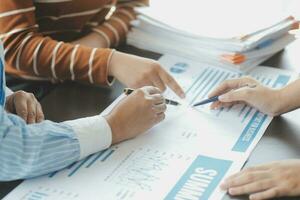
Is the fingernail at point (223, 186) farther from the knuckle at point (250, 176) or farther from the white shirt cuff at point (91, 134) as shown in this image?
the white shirt cuff at point (91, 134)

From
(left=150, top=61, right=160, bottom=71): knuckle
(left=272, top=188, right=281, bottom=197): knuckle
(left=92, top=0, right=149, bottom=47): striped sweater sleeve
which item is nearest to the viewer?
(left=272, top=188, right=281, bottom=197): knuckle

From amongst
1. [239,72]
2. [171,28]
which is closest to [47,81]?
[171,28]

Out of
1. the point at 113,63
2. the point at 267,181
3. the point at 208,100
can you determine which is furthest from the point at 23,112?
the point at 267,181

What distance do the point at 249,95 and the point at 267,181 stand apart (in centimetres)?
30

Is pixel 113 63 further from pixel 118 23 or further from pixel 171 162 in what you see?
pixel 171 162

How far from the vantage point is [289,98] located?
111 cm

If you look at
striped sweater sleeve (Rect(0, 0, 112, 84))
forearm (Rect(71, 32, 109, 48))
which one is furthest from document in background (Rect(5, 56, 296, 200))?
forearm (Rect(71, 32, 109, 48))

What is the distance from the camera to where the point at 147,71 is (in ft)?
3.93

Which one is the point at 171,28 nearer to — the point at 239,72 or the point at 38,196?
the point at 239,72

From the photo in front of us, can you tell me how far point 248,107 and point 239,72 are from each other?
17 cm

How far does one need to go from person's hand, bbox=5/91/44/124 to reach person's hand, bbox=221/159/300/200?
392 mm

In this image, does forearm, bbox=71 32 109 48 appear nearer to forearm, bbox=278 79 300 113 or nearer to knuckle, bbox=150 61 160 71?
knuckle, bbox=150 61 160 71

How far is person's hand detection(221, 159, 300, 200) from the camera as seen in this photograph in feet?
2.77

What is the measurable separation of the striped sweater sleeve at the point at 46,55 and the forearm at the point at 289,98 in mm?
380
